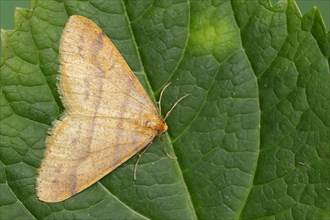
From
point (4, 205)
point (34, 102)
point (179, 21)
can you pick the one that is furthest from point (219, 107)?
point (4, 205)

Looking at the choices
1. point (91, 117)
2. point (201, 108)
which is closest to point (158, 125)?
point (201, 108)

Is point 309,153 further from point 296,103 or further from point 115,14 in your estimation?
point 115,14

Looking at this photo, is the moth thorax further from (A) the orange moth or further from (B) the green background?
(B) the green background

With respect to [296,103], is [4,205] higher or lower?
lower

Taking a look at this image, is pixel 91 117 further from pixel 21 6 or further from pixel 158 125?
pixel 21 6

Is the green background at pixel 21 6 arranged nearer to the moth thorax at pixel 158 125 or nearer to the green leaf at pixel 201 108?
the green leaf at pixel 201 108

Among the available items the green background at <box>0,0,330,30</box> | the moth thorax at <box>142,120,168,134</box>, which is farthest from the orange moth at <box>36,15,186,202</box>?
the green background at <box>0,0,330,30</box>

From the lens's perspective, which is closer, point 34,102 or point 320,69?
point 320,69
